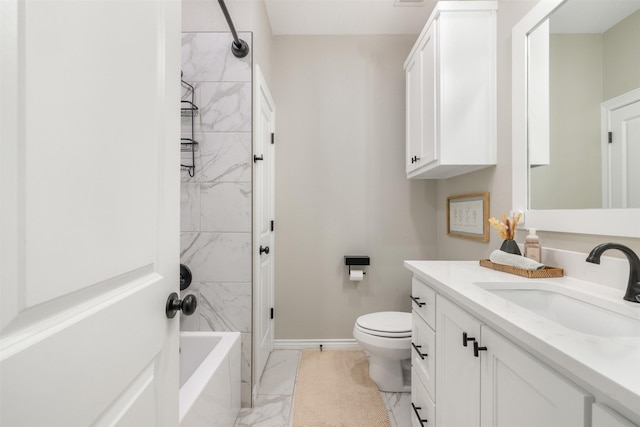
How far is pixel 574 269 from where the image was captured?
1.12 metres

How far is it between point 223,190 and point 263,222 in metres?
0.41

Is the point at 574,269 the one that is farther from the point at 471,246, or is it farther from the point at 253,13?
the point at 253,13

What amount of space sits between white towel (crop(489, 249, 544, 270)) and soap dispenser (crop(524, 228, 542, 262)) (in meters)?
0.08

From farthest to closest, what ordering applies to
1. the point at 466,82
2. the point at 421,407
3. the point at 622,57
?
the point at 466,82 < the point at 421,407 < the point at 622,57

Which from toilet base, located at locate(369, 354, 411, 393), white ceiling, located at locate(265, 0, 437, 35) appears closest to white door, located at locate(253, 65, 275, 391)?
white ceiling, located at locate(265, 0, 437, 35)

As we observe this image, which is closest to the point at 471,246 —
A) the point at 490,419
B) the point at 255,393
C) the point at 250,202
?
the point at 490,419

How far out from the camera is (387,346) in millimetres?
Answer: 1727

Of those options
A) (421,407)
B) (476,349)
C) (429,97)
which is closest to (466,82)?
(429,97)

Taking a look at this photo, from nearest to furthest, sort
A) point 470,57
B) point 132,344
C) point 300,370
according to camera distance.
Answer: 1. point 132,344
2. point 470,57
3. point 300,370

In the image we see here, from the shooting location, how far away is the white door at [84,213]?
0.33m

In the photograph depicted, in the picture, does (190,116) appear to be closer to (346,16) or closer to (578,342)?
(346,16)

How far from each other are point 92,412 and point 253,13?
198 cm

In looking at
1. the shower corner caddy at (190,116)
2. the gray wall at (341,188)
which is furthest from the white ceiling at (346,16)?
the shower corner caddy at (190,116)

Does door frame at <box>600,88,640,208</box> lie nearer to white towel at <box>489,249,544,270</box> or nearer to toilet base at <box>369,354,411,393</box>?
white towel at <box>489,249,544,270</box>
